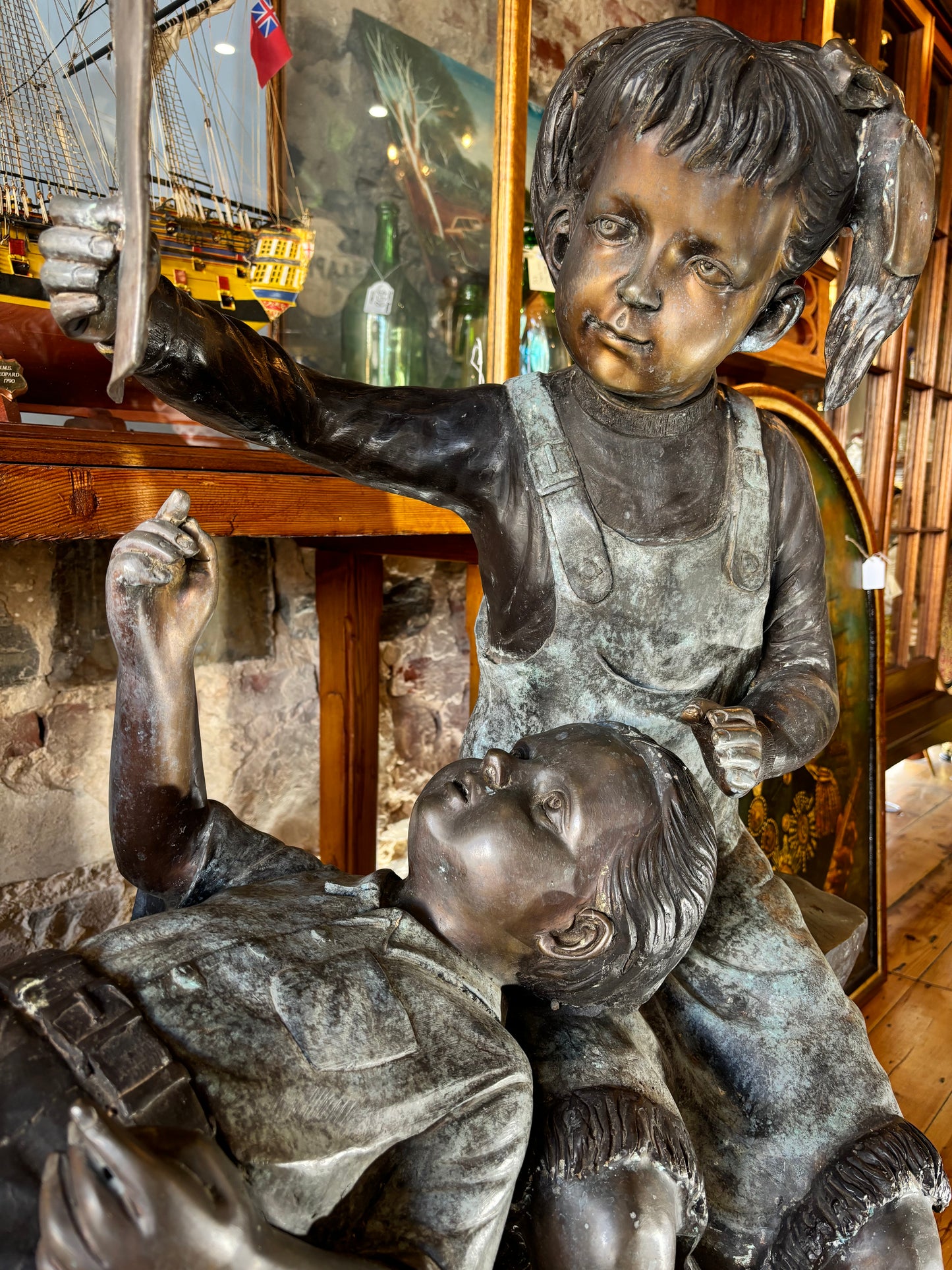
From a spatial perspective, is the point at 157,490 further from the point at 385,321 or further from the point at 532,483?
the point at 385,321

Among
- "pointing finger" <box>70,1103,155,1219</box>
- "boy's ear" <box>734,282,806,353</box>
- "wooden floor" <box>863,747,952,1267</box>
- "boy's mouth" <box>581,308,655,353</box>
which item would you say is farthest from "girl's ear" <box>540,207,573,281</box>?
"wooden floor" <box>863,747,952,1267</box>

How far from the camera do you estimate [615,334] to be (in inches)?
34.9

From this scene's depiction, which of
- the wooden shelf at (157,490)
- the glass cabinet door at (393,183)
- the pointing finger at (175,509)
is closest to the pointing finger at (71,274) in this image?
the pointing finger at (175,509)

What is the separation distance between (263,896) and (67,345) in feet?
2.62

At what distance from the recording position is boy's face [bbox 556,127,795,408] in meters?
0.85

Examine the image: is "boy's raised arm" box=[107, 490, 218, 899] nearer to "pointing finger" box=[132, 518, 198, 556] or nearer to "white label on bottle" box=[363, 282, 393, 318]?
"pointing finger" box=[132, 518, 198, 556]

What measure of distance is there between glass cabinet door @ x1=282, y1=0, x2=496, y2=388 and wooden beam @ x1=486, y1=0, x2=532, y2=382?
0.02 m

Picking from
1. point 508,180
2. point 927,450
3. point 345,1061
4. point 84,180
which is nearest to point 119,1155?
point 345,1061

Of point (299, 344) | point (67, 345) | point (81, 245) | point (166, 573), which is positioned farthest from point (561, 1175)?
point (299, 344)

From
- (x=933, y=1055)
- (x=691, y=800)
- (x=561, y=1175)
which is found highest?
(x=691, y=800)

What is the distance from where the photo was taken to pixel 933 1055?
2.34m

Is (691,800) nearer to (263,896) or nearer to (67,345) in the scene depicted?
(263,896)

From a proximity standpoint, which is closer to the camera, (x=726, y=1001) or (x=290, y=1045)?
(x=290, y=1045)

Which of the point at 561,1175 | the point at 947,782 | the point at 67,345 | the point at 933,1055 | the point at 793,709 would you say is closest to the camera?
the point at 561,1175
